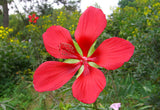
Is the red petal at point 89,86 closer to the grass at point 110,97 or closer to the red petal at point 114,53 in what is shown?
the red petal at point 114,53

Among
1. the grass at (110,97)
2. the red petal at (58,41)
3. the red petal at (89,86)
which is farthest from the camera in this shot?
the grass at (110,97)

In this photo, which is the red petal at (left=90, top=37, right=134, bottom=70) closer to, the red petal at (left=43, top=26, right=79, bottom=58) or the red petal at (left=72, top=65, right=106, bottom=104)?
the red petal at (left=72, top=65, right=106, bottom=104)

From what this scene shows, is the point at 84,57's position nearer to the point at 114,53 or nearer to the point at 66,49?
the point at 66,49

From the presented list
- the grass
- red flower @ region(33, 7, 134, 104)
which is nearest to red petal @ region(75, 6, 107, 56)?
red flower @ region(33, 7, 134, 104)

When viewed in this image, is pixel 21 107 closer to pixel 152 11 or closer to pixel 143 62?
pixel 143 62

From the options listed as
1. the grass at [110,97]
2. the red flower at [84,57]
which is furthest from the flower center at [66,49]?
the grass at [110,97]

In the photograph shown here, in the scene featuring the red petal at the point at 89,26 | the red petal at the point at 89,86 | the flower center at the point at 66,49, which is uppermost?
the red petal at the point at 89,26

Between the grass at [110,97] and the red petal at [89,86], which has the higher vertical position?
the red petal at [89,86]

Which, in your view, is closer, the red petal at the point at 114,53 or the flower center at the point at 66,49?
the red petal at the point at 114,53
